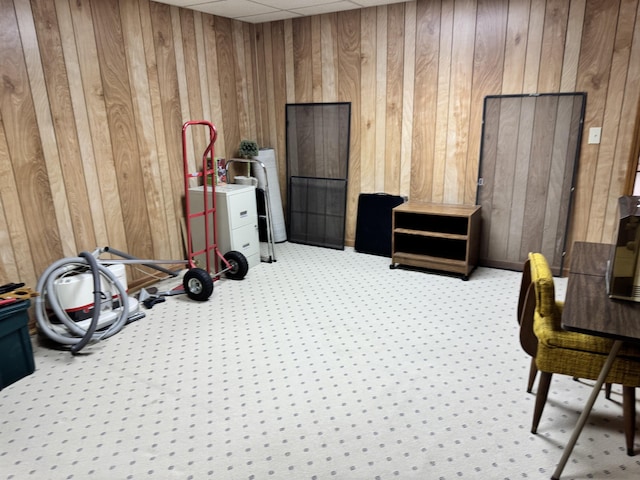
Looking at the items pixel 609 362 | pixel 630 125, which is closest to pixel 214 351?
pixel 609 362

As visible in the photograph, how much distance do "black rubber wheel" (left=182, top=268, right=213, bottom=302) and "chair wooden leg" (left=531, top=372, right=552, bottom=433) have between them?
2.40 meters

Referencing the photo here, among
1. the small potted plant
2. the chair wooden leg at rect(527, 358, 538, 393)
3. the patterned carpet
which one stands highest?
the small potted plant

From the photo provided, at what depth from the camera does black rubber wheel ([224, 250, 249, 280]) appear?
153 inches

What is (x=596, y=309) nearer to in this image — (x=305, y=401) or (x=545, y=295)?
(x=545, y=295)

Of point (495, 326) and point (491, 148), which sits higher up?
point (491, 148)

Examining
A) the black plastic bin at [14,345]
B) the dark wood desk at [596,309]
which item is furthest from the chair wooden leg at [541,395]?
the black plastic bin at [14,345]

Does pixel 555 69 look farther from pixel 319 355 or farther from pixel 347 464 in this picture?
pixel 347 464

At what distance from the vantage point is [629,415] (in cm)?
184

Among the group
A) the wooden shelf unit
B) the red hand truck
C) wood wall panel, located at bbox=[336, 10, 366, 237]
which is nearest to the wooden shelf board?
the wooden shelf unit

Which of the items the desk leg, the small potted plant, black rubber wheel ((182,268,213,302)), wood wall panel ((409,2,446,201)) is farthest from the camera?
the small potted plant

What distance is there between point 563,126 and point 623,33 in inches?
28.8

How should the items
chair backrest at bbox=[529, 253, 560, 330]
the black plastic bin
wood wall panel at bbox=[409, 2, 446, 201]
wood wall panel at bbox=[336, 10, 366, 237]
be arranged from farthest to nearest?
wood wall panel at bbox=[336, 10, 366, 237] → wood wall panel at bbox=[409, 2, 446, 201] → the black plastic bin → chair backrest at bbox=[529, 253, 560, 330]

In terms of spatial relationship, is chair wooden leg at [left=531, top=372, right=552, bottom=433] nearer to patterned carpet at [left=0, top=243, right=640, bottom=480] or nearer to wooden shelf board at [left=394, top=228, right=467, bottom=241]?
patterned carpet at [left=0, top=243, right=640, bottom=480]

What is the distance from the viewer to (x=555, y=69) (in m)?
3.52
